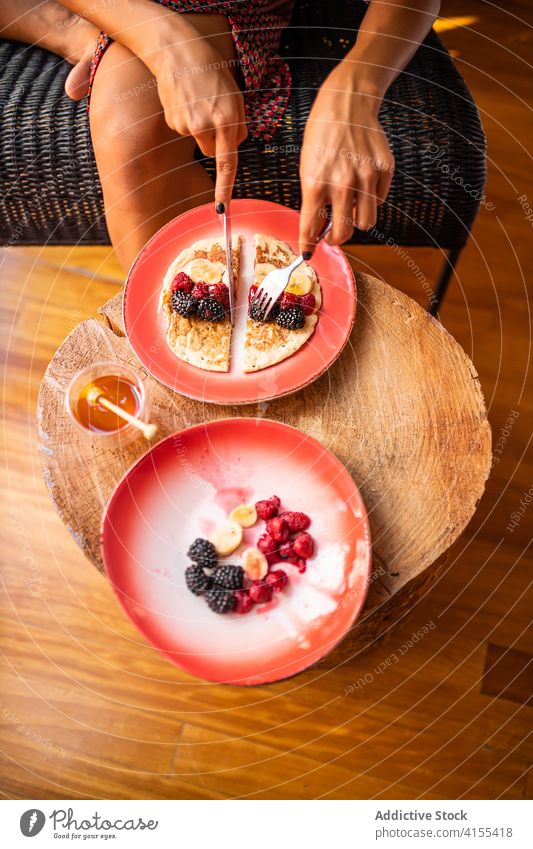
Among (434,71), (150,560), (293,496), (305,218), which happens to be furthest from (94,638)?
(434,71)

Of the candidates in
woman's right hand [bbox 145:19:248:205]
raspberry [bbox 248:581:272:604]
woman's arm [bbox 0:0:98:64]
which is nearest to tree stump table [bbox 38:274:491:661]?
raspberry [bbox 248:581:272:604]

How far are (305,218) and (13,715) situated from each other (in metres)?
1.09

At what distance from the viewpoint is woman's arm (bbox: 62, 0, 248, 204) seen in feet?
3.33

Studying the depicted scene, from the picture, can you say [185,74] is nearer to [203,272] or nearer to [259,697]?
[203,272]

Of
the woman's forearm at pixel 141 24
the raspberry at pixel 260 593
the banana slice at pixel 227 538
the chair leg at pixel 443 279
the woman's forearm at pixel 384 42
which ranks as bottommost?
the raspberry at pixel 260 593

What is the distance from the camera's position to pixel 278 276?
1.07 meters

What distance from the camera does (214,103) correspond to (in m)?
1.04

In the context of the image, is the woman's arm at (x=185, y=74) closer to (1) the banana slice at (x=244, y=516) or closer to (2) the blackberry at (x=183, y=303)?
(2) the blackberry at (x=183, y=303)

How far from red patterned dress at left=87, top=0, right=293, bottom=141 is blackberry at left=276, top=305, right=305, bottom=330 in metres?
0.49

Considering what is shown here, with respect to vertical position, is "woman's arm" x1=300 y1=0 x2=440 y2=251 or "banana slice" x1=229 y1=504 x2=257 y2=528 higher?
"woman's arm" x1=300 y1=0 x2=440 y2=251

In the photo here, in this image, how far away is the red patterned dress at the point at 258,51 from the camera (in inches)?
49.1

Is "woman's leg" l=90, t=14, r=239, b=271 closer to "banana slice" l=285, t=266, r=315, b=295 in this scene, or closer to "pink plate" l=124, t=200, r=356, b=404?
"pink plate" l=124, t=200, r=356, b=404

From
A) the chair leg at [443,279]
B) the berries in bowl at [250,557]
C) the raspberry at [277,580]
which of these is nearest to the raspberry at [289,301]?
the berries in bowl at [250,557]

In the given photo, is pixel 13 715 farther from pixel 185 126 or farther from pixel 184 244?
pixel 185 126
